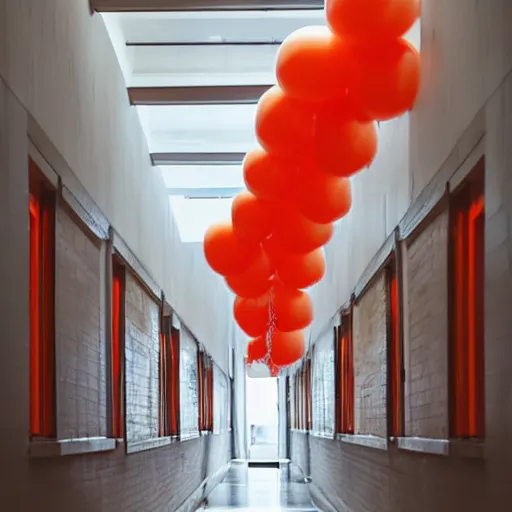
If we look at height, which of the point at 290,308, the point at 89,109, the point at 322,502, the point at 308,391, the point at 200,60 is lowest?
the point at 322,502

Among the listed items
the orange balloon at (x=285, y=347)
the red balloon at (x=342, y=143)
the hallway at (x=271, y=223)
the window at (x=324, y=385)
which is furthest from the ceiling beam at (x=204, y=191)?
the red balloon at (x=342, y=143)

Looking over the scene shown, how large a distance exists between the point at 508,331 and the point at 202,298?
12.8m

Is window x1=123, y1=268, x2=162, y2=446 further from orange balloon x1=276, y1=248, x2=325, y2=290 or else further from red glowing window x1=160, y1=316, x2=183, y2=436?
orange balloon x1=276, y1=248, x2=325, y2=290

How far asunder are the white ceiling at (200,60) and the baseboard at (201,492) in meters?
4.11

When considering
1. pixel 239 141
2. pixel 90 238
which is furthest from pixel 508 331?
pixel 239 141

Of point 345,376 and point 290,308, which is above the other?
point 290,308

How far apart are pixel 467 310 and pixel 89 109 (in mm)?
2387

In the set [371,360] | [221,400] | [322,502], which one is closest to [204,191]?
[322,502]

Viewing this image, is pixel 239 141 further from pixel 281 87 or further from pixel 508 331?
pixel 508 331

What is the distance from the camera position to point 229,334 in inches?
971

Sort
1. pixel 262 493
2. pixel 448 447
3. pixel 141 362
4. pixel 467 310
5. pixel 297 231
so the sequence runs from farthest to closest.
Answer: pixel 262 493 → pixel 141 362 → pixel 297 231 → pixel 467 310 → pixel 448 447

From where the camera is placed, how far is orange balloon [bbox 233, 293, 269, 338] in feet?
25.7

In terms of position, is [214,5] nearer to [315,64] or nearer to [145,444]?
[315,64]

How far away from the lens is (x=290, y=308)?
7.77 m
